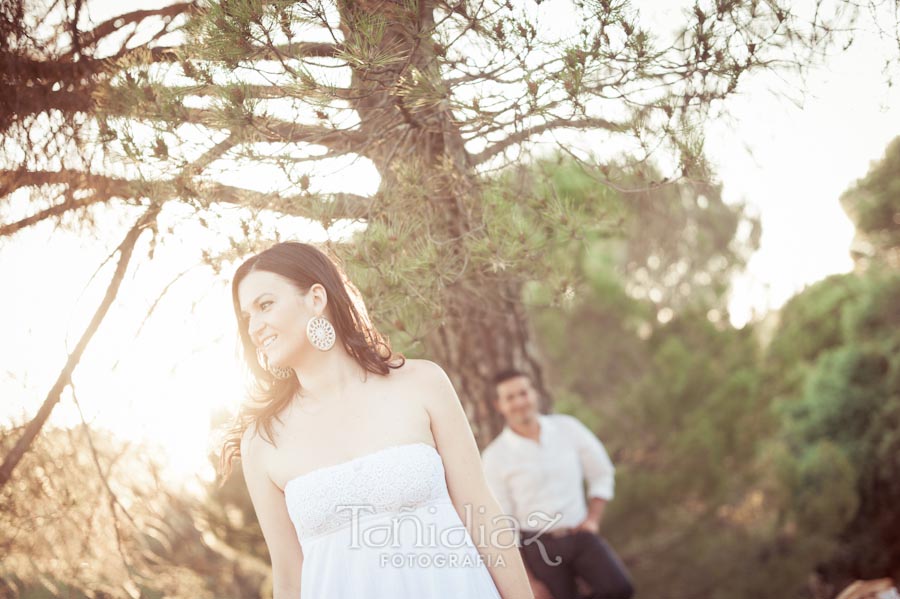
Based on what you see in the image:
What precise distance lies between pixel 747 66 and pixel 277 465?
180 centimetres

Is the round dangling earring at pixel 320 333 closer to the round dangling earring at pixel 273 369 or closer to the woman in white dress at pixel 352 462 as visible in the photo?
the woman in white dress at pixel 352 462

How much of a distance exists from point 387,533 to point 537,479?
7.50 feet

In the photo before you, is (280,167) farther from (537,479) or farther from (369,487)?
(537,479)

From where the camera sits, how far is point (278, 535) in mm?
2164

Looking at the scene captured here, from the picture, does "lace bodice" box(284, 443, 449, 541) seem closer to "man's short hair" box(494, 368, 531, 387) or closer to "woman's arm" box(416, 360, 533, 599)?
"woman's arm" box(416, 360, 533, 599)

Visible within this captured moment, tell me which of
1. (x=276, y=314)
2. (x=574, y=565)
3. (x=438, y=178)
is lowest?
(x=574, y=565)

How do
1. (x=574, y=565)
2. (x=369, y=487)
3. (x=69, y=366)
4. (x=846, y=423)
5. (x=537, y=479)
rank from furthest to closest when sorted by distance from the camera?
(x=846, y=423), (x=537, y=479), (x=574, y=565), (x=69, y=366), (x=369, y=487)

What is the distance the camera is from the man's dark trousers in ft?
13.0

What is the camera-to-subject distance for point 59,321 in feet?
9.23

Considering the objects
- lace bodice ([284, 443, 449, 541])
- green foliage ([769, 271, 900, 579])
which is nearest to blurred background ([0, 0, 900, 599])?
lace bodice ([284, 443, 449, 541])

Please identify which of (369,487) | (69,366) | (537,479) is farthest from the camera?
(537,479)

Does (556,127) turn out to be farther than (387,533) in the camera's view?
Yes

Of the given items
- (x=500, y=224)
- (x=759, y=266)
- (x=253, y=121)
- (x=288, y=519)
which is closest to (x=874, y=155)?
(x=500, y=224)

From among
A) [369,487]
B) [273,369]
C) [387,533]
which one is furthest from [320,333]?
[387,533]
